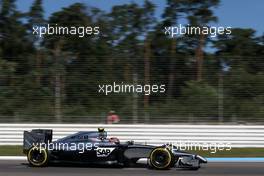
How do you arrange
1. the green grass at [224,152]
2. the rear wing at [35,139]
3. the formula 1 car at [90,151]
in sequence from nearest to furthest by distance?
the formula 1 car at [90,151], the rear wing at [35,139], the green grass at [224,152]

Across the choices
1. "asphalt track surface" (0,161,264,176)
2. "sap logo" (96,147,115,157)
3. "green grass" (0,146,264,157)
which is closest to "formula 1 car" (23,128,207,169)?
"sap logo" (96,147,115,157)

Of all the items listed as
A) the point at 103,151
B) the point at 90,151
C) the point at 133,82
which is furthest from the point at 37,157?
the point at 133,82

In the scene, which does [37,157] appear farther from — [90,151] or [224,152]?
[224,152]

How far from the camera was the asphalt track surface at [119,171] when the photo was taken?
11.7 metres

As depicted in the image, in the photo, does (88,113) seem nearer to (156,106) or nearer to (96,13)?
(156,106)

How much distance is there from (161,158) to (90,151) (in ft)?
5.17

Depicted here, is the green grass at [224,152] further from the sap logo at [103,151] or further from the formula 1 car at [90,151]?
the sap logo at [103,151]

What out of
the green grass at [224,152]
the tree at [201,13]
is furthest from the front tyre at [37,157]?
the tree at [201,13]

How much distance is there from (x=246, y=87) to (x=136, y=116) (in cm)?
361

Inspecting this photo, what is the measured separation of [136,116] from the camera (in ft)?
62.3

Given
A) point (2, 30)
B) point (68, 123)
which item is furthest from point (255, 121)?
point (2, 30)

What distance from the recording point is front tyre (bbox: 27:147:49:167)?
13.0m

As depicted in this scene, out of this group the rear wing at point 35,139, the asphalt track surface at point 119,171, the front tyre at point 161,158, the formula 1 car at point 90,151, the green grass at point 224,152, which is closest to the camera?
the asphalt track surface at point 119,171

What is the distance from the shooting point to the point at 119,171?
483 inches
